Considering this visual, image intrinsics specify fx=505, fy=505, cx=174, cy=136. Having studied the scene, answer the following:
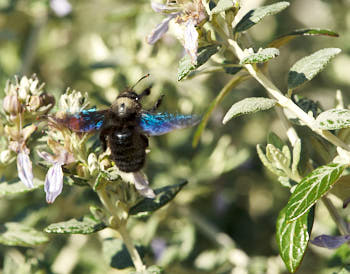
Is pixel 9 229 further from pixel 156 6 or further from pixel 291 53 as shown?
pixel 291 53

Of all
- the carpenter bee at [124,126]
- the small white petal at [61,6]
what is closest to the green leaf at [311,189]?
the carpenter bee at [124,126]

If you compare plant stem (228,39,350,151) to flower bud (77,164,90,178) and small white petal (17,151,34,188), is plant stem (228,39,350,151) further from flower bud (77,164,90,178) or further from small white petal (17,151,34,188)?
small white petal (17,151,34,188)

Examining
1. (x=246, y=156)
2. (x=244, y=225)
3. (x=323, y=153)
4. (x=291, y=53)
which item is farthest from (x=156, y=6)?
(x=291, y=53)

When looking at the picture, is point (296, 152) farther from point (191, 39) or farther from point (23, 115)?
point (23, 115)

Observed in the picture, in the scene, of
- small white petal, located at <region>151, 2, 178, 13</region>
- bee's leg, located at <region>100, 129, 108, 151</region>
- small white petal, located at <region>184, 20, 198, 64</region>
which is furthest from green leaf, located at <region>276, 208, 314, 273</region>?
small white petal, located at <region>151, 2, 178, 13</region>

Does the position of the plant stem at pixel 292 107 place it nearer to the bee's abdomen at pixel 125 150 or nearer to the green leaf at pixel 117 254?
the bee's abdomen at pixel 125 150

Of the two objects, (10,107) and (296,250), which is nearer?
(296,250)

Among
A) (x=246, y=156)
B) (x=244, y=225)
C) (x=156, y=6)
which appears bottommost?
(x=244, y=225)
